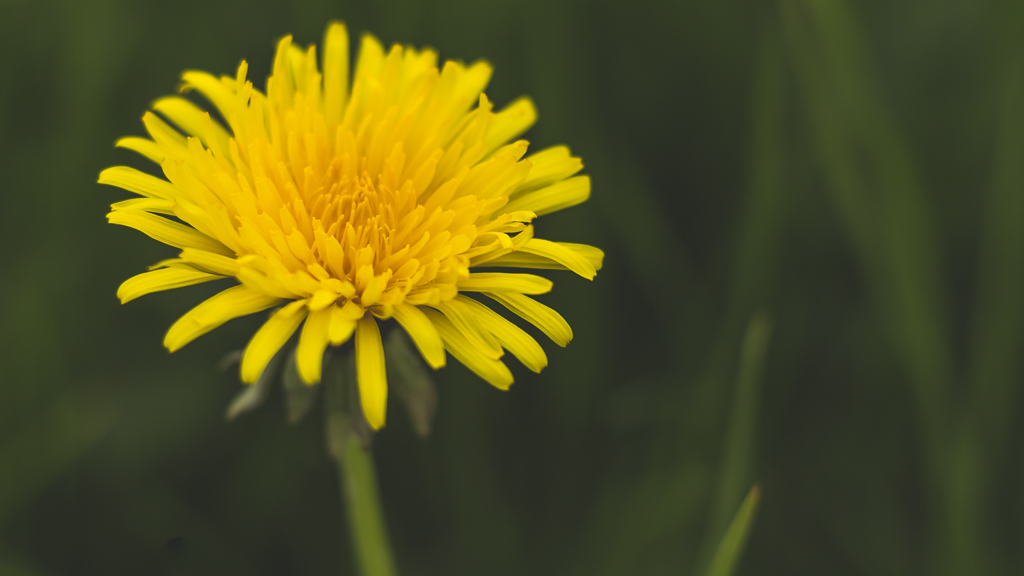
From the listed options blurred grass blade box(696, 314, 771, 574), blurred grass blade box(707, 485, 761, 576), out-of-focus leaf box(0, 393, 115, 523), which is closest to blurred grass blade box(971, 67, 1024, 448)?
blurred grass blade box(696, 314, 771, 574)

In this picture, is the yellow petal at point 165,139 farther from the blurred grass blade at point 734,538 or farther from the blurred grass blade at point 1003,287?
the blurred grass blade at point 1003,287

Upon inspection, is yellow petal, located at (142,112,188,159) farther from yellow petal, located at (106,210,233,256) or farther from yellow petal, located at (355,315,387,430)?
yellow petal, located at (355,315,387,430)

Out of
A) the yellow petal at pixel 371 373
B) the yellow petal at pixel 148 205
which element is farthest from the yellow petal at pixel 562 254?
the yellow petal at pixel 148 205

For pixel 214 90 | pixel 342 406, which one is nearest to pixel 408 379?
pixel 342 406

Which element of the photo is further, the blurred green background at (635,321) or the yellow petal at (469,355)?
the blurred green background at (635,321)

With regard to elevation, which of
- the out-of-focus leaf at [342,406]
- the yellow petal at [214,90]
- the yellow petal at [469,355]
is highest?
the yellow petal at [214,90]

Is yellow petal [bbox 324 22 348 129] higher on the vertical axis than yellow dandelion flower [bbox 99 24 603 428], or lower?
higher

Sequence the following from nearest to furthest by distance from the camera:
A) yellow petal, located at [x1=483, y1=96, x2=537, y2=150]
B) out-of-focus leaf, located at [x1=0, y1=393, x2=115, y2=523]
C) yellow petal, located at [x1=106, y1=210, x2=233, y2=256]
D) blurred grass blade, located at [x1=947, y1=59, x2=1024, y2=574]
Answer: yellow petal, located at [x1=106, y1=210, x2=233, y2=256] → yellow petal, located at [x1=483, y1=96, x2=537, y2=150] → blurred grass blade, located at [x1=947, y1=59, x2=1024, y2=574] → out-of-focus leaf, located at [x1=0, y1=393, x2=115, y2=523]
